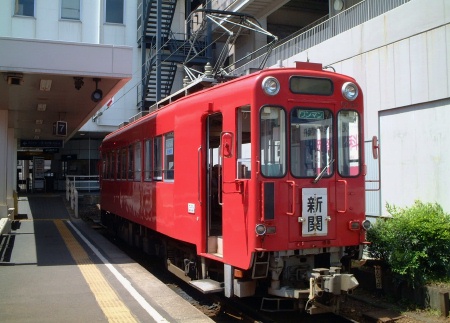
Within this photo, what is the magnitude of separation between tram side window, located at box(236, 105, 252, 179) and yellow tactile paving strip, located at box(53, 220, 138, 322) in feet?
7.39

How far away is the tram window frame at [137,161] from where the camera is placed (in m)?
10.6

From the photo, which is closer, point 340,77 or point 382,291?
point 340,77

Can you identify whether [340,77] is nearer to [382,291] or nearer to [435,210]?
[435,210]

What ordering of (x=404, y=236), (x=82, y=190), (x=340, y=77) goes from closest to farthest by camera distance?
(x=340, y=77)
(x=404, y=236)
(x=82, y=190)

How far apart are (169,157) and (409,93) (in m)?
5.42

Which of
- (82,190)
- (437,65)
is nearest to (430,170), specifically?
(437,65)

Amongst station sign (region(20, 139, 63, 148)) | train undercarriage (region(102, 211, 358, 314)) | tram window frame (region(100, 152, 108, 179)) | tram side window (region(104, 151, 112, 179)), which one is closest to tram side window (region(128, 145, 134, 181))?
tram side window (region(104, 151, 112, 179))

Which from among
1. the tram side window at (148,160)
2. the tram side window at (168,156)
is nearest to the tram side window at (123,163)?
the tram side window at (148,160)

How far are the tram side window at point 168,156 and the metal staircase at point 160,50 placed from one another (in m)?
15.0

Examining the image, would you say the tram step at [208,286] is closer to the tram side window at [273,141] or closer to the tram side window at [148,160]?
the tram side window at [273,141]

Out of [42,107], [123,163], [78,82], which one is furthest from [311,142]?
[42,107]

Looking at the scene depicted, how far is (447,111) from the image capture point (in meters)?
9.62

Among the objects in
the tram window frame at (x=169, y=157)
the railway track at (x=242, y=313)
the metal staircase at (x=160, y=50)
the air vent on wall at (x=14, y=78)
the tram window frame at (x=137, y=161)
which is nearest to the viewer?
the railway track at (x=242, y=313)

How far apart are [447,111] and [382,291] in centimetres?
396
